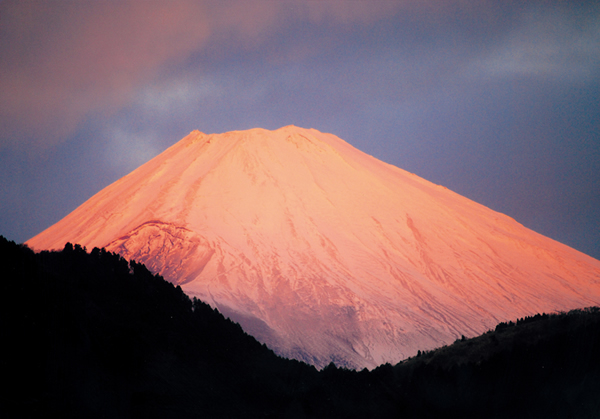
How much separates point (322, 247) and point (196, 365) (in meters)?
53.0

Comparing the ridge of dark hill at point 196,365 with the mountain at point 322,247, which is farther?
the mountain at point 322,247

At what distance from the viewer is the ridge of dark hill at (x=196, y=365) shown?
7828 millimetres

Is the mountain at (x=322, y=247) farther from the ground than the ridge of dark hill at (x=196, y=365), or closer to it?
farther from the ground

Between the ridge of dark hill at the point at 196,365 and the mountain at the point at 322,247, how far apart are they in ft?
105

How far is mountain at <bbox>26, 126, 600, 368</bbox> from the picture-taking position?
49281 mm

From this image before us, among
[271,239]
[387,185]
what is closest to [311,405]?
[271,239]

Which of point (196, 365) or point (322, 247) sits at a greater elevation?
point (322, 247)

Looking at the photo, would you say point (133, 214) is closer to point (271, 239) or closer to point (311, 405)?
point (271, 239)

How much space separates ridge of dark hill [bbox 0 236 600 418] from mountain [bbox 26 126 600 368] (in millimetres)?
32011

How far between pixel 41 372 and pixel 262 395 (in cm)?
432

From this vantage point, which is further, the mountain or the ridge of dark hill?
the mountain

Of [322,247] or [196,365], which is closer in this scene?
[196,365]

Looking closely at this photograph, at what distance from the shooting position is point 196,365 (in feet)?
31.9

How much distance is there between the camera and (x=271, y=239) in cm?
6256
